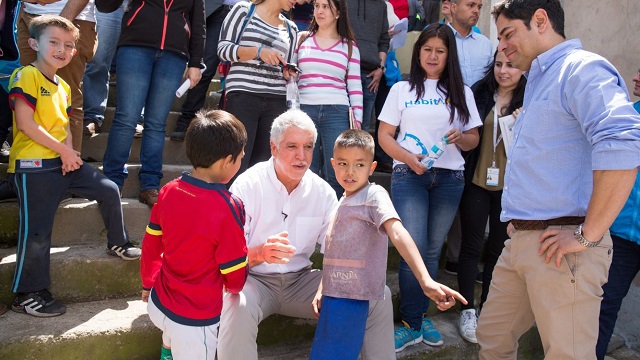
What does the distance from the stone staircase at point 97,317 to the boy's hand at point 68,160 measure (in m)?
0.44

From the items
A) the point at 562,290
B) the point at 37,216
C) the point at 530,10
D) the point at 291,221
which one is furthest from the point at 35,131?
the point at 562,290

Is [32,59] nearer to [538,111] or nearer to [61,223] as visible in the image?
[61,223]

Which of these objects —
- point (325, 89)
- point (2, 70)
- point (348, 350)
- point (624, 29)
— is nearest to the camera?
point (348, 350)

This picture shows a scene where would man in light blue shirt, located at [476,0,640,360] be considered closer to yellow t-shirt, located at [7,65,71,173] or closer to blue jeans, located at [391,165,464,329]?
blue jeans, located at [391,165,464,329]

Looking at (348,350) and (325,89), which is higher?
(325,89)

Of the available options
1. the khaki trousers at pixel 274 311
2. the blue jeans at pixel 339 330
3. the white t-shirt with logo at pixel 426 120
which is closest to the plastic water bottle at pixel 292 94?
the white t-shirt with logo at pixel 426 120

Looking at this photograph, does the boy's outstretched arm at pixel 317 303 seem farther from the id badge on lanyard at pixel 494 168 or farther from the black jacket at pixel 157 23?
the black jacket at pixel 157 23

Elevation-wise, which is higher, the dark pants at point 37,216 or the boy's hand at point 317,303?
the dark pants at point 37,216

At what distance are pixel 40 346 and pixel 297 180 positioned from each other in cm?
152

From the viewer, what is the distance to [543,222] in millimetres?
2180

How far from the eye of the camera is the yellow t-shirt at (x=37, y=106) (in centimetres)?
290

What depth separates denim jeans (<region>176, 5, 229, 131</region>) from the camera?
4.66 m

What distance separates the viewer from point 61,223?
3326 mm

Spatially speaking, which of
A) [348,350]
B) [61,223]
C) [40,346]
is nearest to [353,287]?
[348,350]
